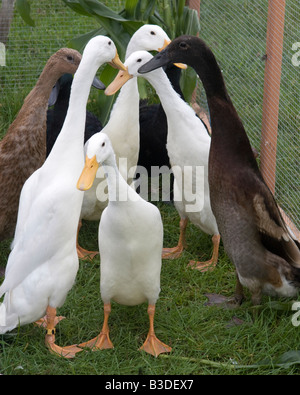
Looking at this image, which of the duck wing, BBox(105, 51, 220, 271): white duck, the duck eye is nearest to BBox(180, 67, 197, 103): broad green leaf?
BBox(105, 51, 220, 271): white duck

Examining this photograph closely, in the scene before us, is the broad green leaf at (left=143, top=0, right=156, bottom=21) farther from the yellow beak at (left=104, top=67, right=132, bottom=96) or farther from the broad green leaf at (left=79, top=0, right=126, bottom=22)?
the yellow beak at (left=104, top=67, right=132, bottom=96)

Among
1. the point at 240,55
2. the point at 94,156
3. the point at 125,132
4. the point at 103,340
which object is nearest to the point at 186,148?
the point at 125,132

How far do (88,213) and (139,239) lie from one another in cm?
104

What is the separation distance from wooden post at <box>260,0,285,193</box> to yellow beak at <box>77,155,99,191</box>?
160 centimetres

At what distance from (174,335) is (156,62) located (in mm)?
1308

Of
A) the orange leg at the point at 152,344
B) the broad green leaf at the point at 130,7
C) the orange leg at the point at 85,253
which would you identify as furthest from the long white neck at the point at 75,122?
the broad green leaf at the point at 130,7

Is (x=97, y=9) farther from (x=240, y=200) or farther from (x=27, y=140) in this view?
(x=240, y=200)

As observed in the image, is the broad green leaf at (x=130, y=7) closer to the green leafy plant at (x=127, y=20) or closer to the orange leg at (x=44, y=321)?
the green leafy plant at (x=127, y=20)

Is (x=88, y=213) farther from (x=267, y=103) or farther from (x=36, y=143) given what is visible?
(x=267, y=103)

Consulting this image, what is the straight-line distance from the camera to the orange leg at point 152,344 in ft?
9.81

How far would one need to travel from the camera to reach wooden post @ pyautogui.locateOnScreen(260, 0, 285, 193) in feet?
12.3

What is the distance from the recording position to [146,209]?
9.28 ft

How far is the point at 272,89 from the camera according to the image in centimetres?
390
